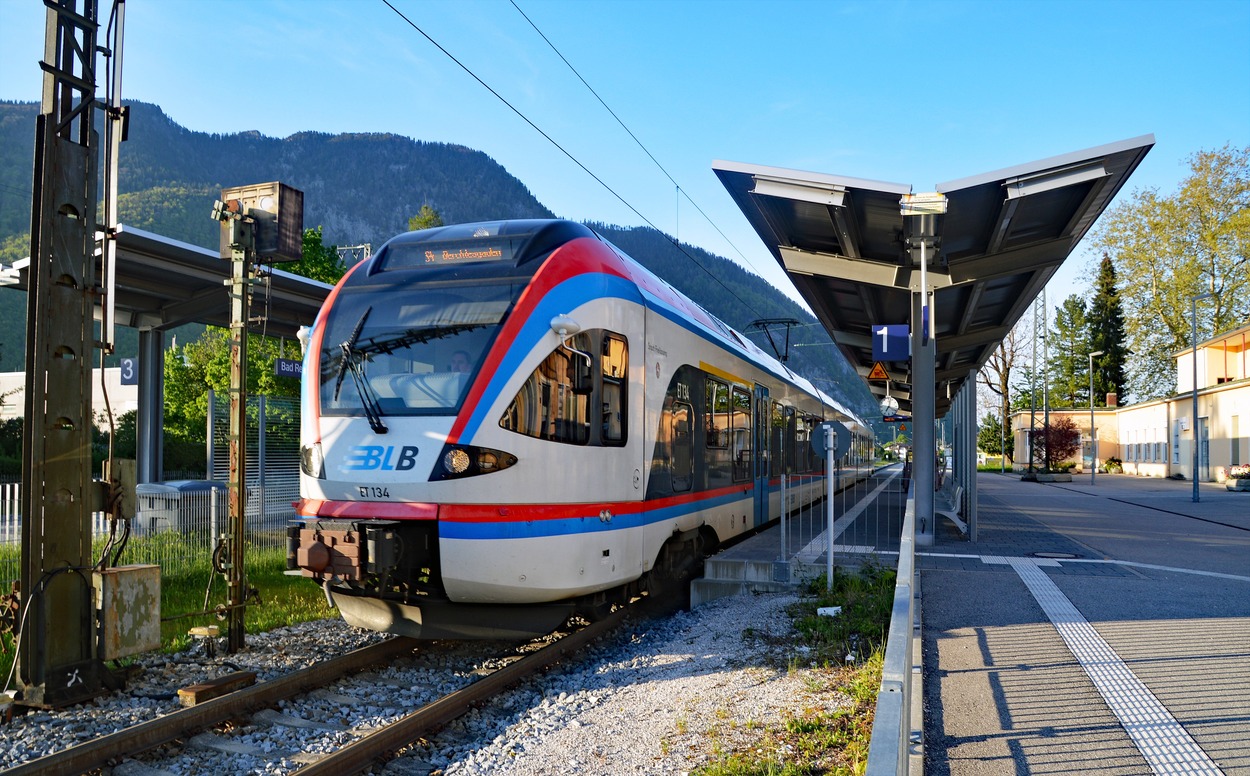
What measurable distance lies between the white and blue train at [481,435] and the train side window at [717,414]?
6.92 feet

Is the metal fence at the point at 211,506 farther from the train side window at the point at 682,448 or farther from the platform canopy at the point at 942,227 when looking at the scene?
the platform canopy at the point at 942,227

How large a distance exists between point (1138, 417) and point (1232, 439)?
1478cm

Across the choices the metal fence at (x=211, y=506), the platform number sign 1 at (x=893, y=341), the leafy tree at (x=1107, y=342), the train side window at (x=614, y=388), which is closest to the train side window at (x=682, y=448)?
the train side window at (x=614, y=388)

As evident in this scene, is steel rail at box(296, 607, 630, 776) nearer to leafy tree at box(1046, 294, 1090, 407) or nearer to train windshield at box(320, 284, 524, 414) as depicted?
train windshield at box(320, 284, 524, 414)

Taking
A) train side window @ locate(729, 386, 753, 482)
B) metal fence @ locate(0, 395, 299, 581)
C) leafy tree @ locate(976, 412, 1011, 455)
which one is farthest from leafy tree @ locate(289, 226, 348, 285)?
leafy tree @ locate(976, 412, 1011, 455)

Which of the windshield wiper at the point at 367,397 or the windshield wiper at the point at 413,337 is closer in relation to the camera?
the windshield wiper at the point at 367,397

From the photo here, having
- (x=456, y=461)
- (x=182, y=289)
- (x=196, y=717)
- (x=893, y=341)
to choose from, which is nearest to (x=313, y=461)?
(x=456, y=461)

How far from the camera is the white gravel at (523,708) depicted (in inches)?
214

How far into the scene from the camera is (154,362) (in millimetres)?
15727

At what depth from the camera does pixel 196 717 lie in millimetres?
5738

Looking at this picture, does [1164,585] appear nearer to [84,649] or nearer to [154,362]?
[84,649]

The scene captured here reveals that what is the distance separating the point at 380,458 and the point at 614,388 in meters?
2.14

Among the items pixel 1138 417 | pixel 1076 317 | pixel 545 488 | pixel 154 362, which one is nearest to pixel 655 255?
pixel 1076 317

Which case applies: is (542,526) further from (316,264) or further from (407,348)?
(316,264)
